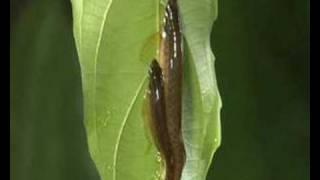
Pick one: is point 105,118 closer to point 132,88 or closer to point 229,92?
point 132,88

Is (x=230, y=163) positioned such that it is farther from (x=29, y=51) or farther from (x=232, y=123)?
(x=29, y=51)

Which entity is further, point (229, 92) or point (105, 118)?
point (229, 92)

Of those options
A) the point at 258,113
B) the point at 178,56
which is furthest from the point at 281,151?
the point at 178,56

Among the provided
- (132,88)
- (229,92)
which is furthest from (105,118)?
(229,92)
